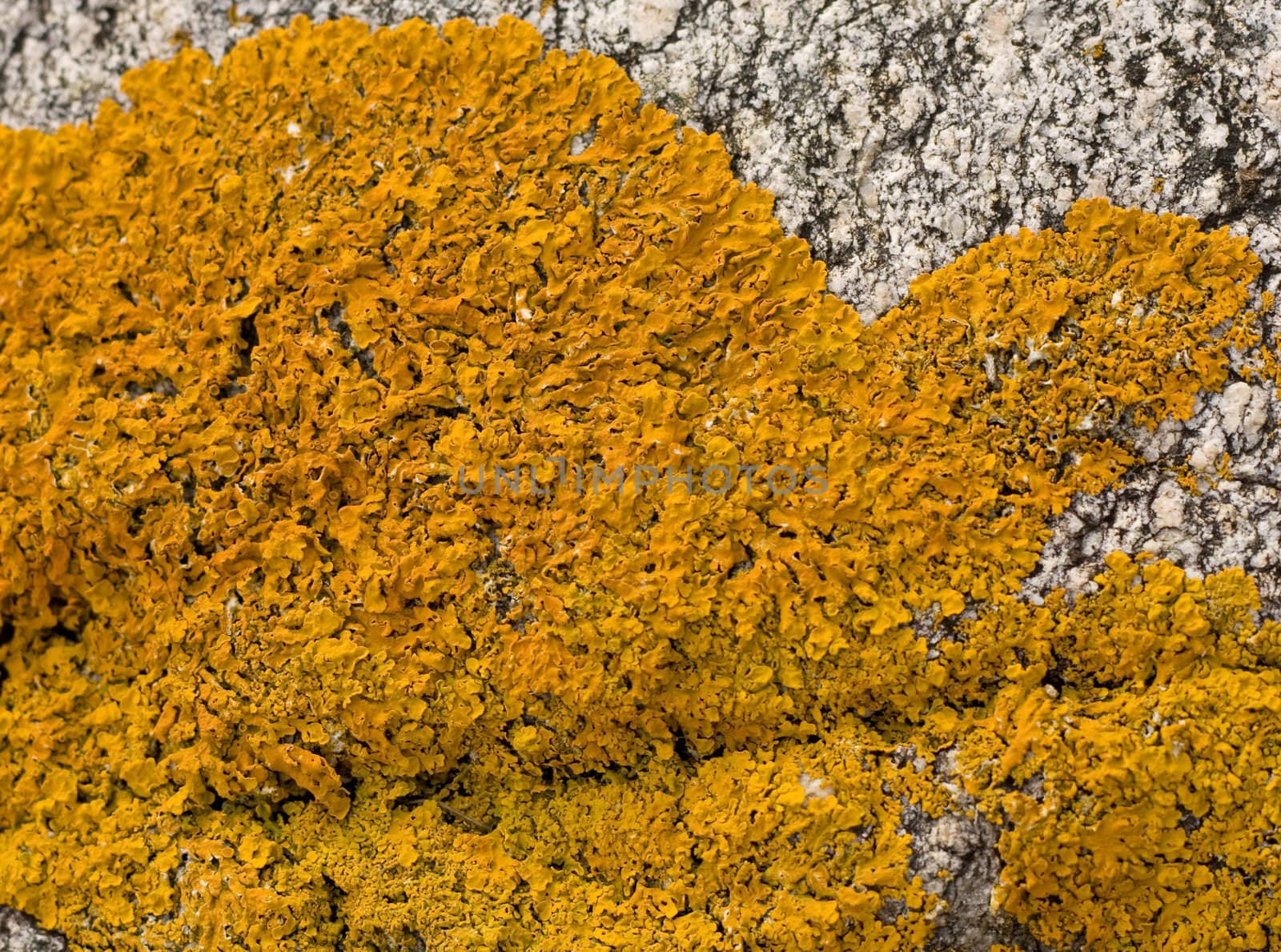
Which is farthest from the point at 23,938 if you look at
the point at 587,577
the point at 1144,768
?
the point at 1144,768

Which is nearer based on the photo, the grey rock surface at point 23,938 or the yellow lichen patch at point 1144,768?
the yellow lichen patch at point 1144,768

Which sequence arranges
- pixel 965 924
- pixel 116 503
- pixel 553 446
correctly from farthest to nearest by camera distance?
pixel 116 503 → pixel 553 446 → pixel 965 924

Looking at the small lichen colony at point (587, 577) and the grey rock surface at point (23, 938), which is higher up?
the small lichen colony at point (587, 577)

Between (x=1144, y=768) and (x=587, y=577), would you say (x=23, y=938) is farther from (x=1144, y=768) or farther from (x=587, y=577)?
(x=1144, y=768)

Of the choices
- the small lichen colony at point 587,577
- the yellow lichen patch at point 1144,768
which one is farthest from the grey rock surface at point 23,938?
the yellow lichen patch at point 1144,768

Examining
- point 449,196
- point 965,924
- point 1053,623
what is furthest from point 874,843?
point 449,196

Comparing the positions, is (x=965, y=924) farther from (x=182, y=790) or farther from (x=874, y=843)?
(x=182, y=790)

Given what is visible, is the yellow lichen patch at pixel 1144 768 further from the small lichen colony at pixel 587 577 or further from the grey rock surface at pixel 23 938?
the grey rock surface at pixel 23 938

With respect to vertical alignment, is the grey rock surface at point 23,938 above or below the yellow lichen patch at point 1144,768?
below
